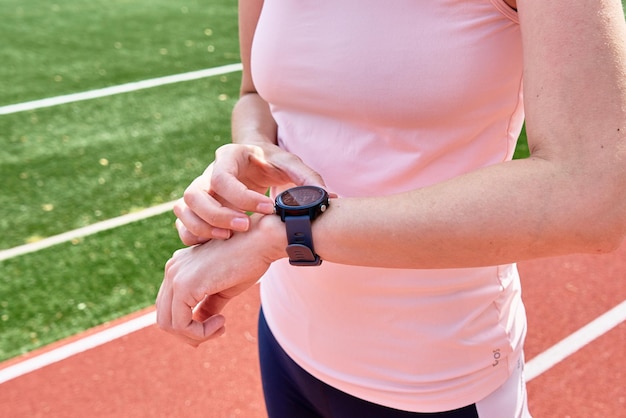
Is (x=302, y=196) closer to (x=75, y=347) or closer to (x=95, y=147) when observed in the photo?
(x=75, y=347)

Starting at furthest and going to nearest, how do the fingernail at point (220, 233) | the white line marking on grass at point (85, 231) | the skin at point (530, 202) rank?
the white line marking on grass at point (85, 231), the fingernail at point (220, 233), the skin at point (530, 202)

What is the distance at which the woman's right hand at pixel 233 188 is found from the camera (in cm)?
100

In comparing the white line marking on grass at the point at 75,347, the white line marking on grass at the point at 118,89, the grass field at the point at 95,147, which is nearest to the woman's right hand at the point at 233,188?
the white line marking on grass at the point at 75,347

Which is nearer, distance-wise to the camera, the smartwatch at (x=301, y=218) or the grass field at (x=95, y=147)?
the smartwatch at (x=301, y=218)

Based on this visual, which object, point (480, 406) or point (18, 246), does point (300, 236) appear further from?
point (18, 246)

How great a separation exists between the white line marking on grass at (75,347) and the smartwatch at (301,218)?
103 inches

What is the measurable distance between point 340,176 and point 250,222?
242 mm

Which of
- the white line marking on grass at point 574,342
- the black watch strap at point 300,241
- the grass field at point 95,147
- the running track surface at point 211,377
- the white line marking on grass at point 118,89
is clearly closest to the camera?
the black watch strap at point 300,241

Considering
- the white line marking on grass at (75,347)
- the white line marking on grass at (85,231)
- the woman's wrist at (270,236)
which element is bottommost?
the white line marking on grass at (85,231)

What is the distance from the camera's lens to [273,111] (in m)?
1.32

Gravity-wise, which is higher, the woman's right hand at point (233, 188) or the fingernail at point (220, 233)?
the woman's right hand at point (233, 188)

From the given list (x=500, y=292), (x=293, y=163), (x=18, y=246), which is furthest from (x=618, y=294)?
(x=18, y=246)

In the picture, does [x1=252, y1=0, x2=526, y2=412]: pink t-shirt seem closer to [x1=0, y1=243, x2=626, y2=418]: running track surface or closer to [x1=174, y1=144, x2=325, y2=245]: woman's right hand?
[x1=174, y1=144, x2=325, y2=245]: woman's right hand

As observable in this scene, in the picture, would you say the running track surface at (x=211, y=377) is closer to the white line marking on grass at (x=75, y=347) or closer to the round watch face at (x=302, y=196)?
the white line marking on grass at (x=75, y=347)
